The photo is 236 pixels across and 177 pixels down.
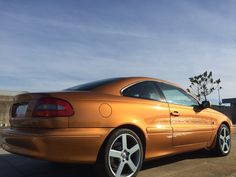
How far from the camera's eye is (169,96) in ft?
17.8

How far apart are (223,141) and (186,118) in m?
1.37

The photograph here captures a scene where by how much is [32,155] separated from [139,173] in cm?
160

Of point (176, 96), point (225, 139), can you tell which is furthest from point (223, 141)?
point (176, 96)

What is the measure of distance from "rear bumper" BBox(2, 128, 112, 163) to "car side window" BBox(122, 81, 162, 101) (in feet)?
2.64

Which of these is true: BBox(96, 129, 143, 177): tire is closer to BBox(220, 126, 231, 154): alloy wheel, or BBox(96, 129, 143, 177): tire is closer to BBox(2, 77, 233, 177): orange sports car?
BBox(2, 77, 233, 177): orange sports car

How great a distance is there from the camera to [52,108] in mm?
3979

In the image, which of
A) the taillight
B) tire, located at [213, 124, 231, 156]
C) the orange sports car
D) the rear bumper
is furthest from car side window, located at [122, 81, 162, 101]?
tire, located at [213, 124, 231, 156]

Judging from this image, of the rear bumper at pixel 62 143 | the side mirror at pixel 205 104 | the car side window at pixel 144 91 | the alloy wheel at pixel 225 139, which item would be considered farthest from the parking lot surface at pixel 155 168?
the car side window at pixel 144 91

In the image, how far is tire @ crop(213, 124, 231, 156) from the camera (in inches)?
249

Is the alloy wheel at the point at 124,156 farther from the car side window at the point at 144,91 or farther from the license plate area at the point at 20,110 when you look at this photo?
the license plate area at the point at 20,110

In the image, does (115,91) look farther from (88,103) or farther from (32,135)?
(32,135)

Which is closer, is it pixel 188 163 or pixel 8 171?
pixel 8 171

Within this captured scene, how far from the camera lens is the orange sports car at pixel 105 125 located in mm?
3885

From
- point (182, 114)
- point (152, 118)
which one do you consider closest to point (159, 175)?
point (152, 118)
